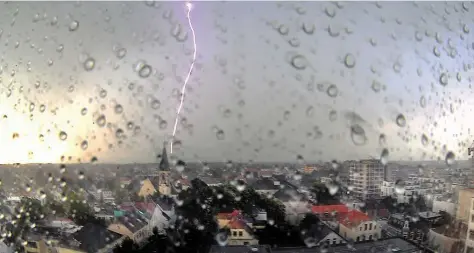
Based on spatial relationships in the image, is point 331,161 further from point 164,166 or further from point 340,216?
point 164,166

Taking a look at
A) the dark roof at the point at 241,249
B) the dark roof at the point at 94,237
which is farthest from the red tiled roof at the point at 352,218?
the dark roof at the point at 94,237

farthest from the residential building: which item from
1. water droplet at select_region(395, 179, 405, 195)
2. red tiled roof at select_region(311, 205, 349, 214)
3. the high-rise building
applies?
red tiled roof at select_region(311, 205, 349, 214)

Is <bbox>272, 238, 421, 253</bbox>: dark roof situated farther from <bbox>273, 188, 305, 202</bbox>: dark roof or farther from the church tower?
the church tower

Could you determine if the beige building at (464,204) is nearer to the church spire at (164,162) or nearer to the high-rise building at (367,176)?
the high-rise building at (367,176)

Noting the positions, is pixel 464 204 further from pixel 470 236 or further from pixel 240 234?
pixel 240 234

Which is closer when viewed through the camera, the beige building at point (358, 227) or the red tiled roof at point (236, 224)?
the beige building at point (358, 227)

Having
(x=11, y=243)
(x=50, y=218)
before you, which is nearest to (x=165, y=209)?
(x=50, y=218)

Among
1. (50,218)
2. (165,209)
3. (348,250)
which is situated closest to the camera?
(348,250)

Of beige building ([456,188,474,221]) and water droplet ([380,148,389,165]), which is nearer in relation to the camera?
water droplet ([380,148,389,165])
